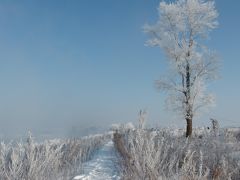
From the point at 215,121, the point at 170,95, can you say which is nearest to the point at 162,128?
the point at 215,121

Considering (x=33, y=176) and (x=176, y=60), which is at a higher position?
(x=176, y=60)

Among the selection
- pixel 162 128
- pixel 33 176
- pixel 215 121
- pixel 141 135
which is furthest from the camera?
pixel 215 121

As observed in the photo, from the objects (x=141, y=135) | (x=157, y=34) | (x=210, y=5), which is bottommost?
(x=141, y=135)

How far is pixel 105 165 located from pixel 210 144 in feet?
8.22

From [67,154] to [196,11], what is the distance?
50.3 feet

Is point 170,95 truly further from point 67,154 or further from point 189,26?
point 67,154

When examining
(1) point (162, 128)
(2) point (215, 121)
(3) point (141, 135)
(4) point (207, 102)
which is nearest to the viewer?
(3) point (141, 135)

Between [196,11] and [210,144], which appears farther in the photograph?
[196,11]

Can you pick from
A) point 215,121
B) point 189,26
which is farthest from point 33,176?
point 189,26

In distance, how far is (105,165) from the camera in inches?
363

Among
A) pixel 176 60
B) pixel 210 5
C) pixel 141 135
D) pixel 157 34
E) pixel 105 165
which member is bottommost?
pixel 105 165

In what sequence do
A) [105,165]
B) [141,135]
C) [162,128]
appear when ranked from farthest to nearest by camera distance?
[162,128]
[105,165]
[141,135]

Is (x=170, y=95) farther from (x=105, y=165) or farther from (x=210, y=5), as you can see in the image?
(x=105, y=165)

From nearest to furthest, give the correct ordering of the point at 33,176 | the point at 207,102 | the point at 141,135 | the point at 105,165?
the point at 33,176 → the point at 141,135 → the point at 105,165 → the point at 207,102
